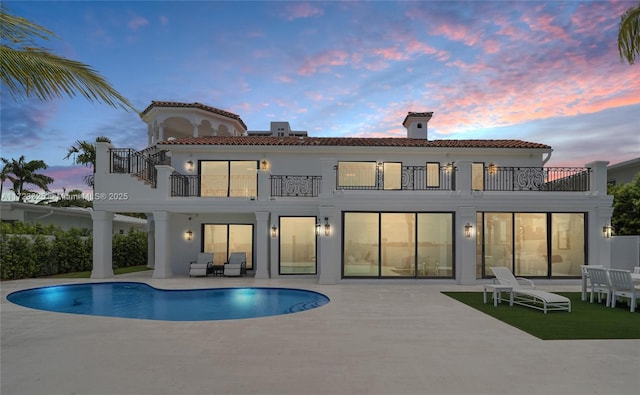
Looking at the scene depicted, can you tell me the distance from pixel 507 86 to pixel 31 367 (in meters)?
21.0

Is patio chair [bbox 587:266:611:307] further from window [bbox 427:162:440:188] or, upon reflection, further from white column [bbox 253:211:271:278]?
white column [bbox 253:211:271:278]

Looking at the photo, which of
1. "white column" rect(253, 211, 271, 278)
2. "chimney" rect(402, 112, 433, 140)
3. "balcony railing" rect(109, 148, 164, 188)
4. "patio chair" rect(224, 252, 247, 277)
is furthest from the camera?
"chimney" rect(402, 112, 433, 140)

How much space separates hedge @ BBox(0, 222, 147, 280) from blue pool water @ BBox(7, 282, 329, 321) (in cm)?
366

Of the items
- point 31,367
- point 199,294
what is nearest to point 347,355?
point 31,367

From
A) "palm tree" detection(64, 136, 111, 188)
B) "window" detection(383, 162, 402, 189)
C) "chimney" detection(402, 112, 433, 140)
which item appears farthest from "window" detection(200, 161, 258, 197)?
"palm tree" detection(64, 136, 111, 188)

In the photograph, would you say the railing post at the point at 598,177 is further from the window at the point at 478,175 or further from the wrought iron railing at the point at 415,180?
the wrought iron railing at the point at 415,180

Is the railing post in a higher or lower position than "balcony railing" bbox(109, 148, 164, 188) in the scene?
lower

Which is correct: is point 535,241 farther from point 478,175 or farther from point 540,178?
point 478,175

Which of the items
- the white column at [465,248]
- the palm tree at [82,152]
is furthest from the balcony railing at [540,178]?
the palm tree at [82,152]

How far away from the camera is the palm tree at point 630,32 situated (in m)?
7.06

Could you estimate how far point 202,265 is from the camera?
667 inches

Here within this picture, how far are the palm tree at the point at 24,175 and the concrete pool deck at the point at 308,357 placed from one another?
1375 inches

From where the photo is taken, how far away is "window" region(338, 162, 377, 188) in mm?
18953

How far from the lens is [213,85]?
23281 millimetres
